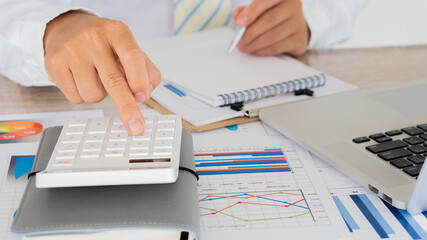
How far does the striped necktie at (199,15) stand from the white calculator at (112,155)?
73cm

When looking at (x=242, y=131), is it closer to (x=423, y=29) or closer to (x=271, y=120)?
(x=271, y=120)

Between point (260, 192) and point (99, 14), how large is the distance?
76 cm

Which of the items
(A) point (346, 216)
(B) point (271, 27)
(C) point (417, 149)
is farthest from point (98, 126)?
(B) point (271, 27)

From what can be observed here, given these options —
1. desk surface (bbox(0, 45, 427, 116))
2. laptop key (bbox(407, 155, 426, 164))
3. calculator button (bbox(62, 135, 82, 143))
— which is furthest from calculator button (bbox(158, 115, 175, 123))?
laptop key (bbox(407, 155, 426, 164))

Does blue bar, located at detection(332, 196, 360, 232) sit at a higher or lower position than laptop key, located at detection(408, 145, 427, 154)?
lower

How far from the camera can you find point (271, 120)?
72 centimetres

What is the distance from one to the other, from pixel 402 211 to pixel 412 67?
1.86ft

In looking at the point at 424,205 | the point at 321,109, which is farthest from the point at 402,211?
the point at 321,109

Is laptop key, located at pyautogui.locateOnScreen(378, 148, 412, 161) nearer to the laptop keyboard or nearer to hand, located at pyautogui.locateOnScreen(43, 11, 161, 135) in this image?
the laptop keyboard

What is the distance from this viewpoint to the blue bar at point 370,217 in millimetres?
498

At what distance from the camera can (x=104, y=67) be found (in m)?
0.62

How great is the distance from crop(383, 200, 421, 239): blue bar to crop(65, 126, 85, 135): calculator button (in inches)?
14.9

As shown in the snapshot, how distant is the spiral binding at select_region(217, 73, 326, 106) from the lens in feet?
2.49

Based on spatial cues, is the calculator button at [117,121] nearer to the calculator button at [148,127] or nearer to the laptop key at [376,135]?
the calculator button at [148,127]
